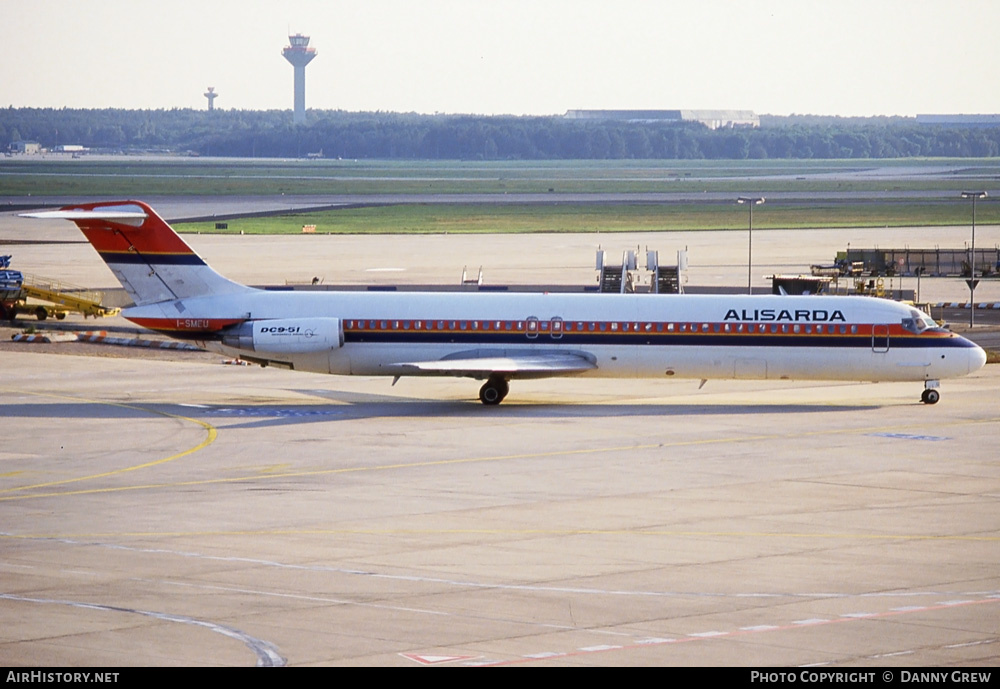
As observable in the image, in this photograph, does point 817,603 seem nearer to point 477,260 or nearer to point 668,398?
point 668,398

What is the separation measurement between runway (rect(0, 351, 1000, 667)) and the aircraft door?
171cm

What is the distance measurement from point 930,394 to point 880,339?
242 centimetres

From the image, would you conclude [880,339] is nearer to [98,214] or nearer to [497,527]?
[497,527]

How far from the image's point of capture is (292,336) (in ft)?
138

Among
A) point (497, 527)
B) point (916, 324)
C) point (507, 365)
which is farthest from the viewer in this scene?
point (916, 324)

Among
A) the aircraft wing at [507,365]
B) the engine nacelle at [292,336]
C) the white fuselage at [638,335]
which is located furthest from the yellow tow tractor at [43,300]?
the aircraft wing at [507,365]

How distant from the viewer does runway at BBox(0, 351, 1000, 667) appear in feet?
61.2

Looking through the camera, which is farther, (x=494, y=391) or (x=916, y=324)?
(x=494, y=391)

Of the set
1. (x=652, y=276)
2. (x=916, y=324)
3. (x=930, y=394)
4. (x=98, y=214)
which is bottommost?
(x=930, y=394)

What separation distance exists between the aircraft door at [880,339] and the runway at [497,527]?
1707 mm

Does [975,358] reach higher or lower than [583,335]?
lower

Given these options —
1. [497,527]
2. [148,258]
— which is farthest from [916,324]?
[148,258]

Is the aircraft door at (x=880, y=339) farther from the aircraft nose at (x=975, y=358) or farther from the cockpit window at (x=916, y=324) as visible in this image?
the aircraft nose at (x=975, y=358)
